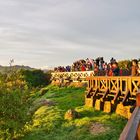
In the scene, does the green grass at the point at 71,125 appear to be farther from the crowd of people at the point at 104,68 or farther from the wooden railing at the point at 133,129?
the wooden railing at the point at 133,129

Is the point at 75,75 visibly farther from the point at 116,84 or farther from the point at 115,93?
Answer: the point at 116,84

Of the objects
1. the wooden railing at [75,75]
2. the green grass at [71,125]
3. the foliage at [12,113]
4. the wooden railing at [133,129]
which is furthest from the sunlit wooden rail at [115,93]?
the wooden railing at [133,129]

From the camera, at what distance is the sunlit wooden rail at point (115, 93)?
2527cm

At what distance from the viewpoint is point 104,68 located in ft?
120

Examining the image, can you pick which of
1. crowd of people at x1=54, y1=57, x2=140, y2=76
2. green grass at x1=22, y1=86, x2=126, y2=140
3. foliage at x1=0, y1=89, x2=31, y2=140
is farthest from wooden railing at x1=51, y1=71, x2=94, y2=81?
foliage at x1=0, y1=89, x2=31, y2=140

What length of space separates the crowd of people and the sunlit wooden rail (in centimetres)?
73

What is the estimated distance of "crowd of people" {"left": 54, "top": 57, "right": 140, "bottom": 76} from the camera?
84.5 feet

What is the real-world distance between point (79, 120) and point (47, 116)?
5.10 meters

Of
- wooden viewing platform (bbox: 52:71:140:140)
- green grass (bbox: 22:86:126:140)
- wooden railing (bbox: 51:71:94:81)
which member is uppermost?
wooden railing (bbox: 51:71:94:81)

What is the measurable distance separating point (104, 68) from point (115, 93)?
755 cm

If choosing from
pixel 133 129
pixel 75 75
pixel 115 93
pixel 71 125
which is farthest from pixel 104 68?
pixel 133 129

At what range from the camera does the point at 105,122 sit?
82.3ft

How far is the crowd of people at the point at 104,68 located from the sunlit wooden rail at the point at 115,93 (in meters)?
0.73

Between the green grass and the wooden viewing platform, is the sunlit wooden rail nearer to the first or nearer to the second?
the wooden viewing platform
